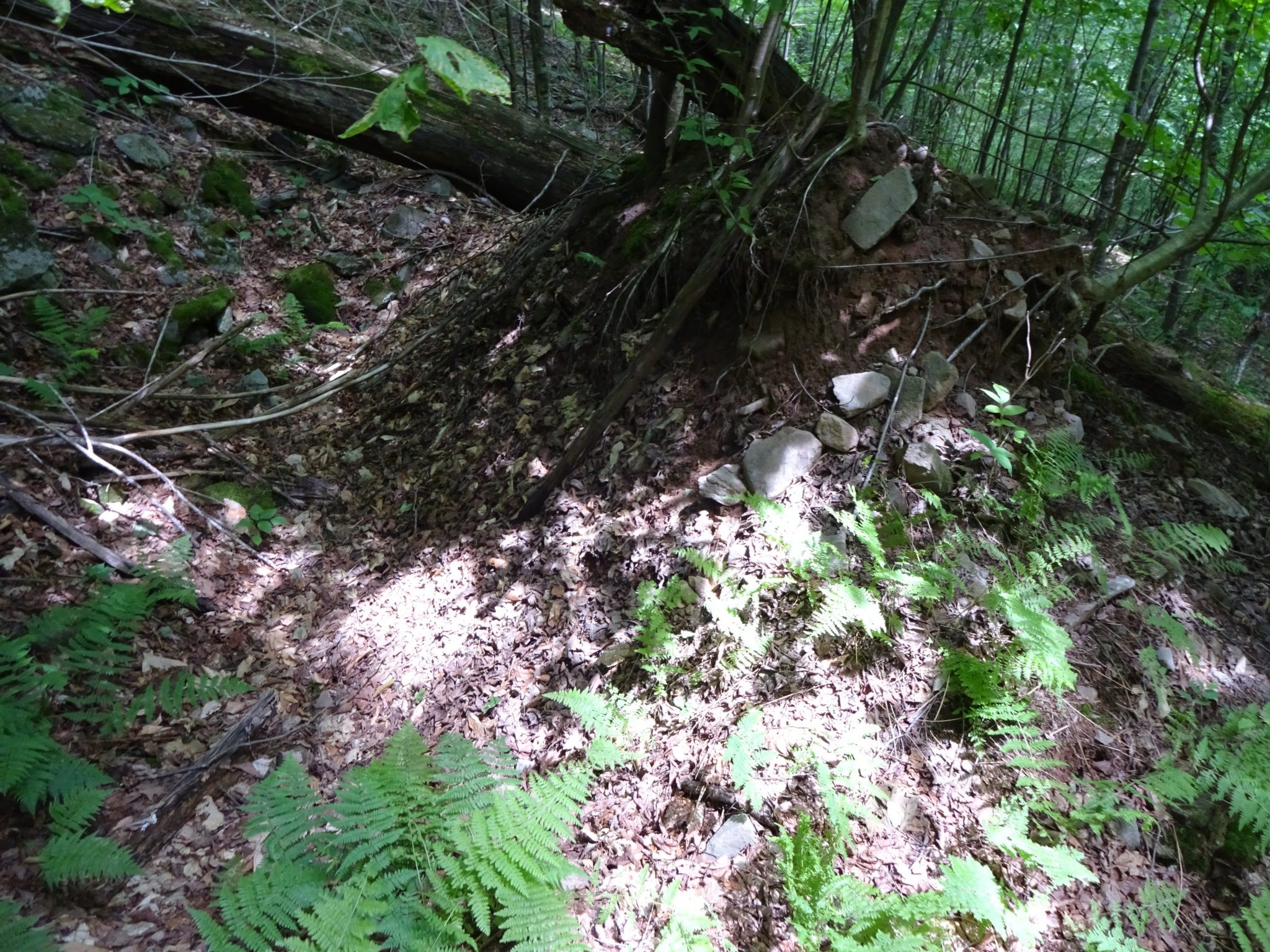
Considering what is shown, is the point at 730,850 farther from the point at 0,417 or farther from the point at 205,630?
the point at 0,417

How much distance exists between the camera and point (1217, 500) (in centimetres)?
397

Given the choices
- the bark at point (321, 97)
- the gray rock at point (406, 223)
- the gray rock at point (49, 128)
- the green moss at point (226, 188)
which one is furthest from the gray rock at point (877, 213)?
the gray rock at point (49, 128)

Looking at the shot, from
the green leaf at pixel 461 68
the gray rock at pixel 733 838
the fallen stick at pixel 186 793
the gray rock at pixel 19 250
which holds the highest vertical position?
the green leaf at pixel 461 68

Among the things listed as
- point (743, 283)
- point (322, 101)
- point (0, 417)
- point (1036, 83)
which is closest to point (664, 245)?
point (743, 283)

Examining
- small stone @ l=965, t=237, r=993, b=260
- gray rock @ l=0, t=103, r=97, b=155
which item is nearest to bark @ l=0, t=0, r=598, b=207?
gray rock @ l=0, t=103, r=97, b=155

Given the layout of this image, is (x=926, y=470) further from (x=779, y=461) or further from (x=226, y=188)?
(x=226, y=188)

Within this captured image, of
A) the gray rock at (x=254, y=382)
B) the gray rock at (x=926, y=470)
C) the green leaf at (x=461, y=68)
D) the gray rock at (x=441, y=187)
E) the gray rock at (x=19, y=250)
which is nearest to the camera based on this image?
the green leaf at (x=461, y=68)

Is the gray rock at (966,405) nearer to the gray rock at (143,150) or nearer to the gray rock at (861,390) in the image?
the gray rock at (861,390)

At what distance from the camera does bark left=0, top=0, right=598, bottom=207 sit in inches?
260

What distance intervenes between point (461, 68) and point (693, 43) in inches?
138

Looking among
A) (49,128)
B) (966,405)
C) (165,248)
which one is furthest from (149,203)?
(966,405)

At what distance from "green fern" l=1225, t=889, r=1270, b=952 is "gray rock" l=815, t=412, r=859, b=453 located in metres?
2.23

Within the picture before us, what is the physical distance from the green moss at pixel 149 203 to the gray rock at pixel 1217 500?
828 cm

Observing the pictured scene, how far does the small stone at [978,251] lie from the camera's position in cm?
400
